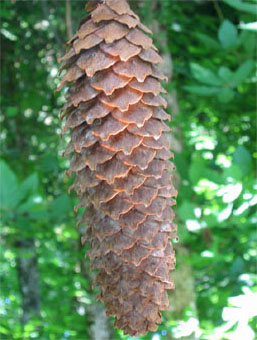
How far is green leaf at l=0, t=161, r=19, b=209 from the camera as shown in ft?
4.78

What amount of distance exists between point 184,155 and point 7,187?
61 cm

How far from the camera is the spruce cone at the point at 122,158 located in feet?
2.26

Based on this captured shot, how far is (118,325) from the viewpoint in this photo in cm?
72

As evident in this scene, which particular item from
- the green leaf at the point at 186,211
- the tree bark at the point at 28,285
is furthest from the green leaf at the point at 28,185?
the tree bark at the point at 28,285

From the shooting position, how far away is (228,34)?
1604 millimetres

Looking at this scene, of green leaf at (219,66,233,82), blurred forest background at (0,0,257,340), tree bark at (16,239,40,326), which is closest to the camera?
blurred forest background at (0,0,257,340)

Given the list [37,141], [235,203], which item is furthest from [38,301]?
[235,203]

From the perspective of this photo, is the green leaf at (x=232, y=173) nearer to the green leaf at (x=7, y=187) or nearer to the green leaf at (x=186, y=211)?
the green leaf at (x=186, y=211)

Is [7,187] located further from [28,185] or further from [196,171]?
[196,171]

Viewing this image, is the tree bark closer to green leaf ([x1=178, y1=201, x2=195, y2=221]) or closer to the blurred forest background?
the blurred forest background

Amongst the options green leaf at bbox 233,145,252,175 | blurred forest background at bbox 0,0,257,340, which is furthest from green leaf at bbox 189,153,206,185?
green leaf at bbox 233,145,252,175

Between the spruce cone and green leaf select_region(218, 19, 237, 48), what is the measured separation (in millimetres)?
940

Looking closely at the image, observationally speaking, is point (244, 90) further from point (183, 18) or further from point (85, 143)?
point (85, 143)

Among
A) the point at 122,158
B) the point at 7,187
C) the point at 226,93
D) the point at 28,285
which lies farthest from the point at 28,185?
the point at 28,285
